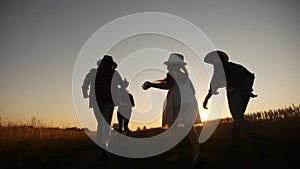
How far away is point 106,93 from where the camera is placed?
870 cm

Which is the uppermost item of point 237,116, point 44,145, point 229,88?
point 229,88

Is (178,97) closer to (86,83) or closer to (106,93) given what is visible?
(106,93)

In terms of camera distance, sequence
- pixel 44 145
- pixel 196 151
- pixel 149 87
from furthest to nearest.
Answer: pixel 44 145 → pixel 149 87 → pixel 196 151

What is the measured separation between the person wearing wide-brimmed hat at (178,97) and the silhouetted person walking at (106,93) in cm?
122

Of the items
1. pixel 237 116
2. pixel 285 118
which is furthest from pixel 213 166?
pixel 285 118

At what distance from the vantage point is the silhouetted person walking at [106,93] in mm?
8282

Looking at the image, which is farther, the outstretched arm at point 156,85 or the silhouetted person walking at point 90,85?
the silhouetted person walking at point 90,85

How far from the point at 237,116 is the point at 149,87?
2208 millimetres

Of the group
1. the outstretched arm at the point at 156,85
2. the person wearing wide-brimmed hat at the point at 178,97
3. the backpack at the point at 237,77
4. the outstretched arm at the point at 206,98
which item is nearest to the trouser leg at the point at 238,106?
the backpack at the point at 237,77

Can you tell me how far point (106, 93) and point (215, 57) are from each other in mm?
2901

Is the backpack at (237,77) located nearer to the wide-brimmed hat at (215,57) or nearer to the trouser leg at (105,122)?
the wide-brimmed hat at (215,57)

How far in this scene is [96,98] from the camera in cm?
873

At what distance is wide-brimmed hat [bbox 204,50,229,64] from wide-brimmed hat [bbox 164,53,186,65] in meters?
1.04

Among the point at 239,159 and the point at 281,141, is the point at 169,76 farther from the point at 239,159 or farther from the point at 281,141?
the point at 281,141
